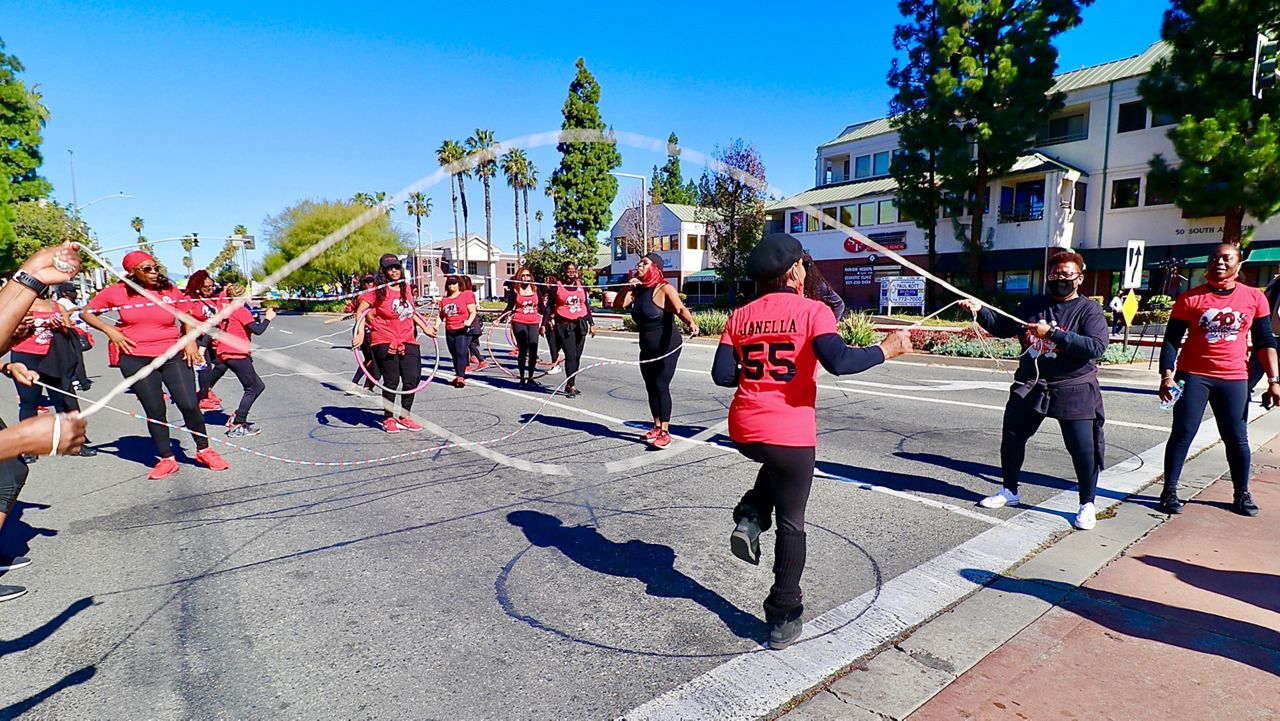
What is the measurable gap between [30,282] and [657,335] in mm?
4953

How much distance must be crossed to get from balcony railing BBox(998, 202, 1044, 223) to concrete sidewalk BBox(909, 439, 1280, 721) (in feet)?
98.1

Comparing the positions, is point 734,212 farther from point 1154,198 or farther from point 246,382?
point 246,382

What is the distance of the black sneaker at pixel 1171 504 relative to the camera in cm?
462

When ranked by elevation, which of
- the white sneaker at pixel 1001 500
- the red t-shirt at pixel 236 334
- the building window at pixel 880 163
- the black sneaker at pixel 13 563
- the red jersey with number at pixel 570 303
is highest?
the building window at pixel 880 163

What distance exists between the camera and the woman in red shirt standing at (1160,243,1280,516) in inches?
180

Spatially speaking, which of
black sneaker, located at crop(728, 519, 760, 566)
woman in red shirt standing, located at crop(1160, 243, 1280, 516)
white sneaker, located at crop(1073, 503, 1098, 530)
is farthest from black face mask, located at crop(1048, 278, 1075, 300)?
black sneaker, located at crop(728, 519, 760, 566)

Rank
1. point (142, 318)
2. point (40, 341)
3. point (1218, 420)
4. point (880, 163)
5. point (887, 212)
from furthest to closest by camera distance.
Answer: point (880, 163)
point (887, 212)
point (40, 341)
point (142, 318)
point (1218, 420)

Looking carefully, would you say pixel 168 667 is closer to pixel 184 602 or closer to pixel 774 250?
pixel 184 602

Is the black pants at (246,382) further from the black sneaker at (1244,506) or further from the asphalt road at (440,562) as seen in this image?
the black sneaker at (1244,506)

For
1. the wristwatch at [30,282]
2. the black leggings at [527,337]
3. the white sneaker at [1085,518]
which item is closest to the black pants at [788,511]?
the white sneaker at [1085,518]

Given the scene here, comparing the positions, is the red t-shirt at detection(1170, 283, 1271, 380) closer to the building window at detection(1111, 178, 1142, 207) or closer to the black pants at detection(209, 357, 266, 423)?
the black pants at detection(209, 357, 266, 423)

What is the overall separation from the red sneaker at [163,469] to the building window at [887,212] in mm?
35505

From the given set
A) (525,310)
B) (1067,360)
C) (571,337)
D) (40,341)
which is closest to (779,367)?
(1067,360)

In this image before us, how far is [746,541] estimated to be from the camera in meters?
3.11
